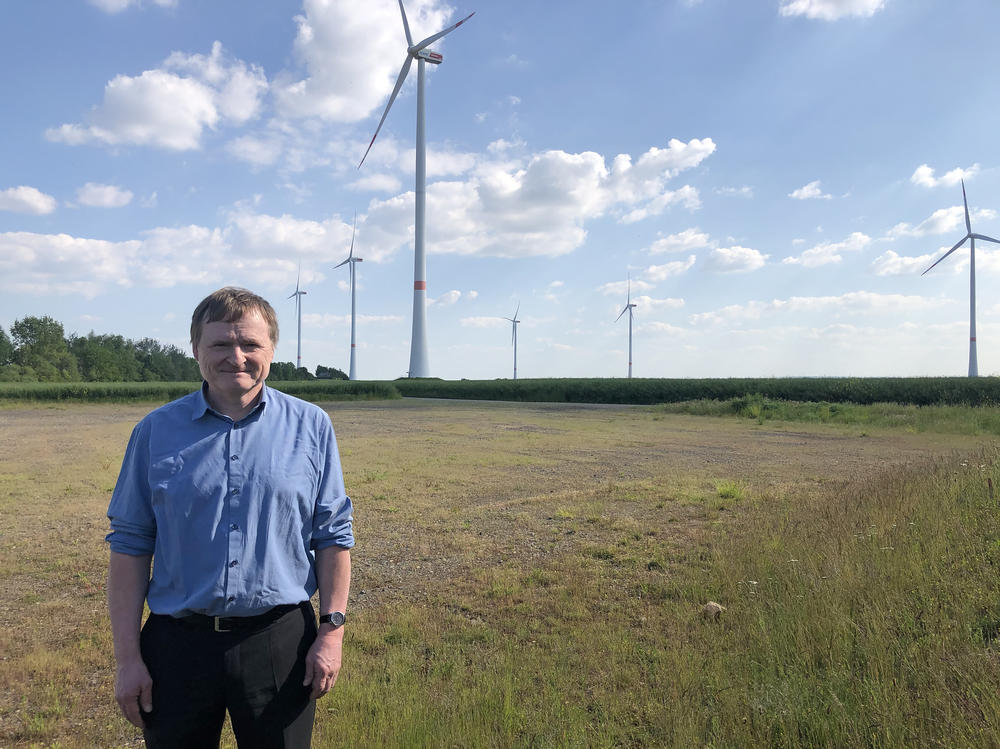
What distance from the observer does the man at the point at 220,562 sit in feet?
6.63

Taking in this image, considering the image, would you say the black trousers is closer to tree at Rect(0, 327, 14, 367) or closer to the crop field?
the crop field

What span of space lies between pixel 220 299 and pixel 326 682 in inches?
52.9

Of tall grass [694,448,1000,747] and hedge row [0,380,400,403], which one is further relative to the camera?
hedge row [0,380,400,403]

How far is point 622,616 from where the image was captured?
16.5 feet

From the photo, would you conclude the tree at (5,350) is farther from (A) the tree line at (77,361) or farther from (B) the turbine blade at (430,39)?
(B) the turbine blade at (430,39)

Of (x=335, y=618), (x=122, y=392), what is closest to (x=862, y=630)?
(x=335, y=618)

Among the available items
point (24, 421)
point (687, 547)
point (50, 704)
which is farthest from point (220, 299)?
point (24, 421)

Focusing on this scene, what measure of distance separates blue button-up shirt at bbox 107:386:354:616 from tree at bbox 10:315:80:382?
297ft

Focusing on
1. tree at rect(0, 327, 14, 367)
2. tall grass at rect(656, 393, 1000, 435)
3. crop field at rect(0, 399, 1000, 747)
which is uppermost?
tree at rect(0, 327, 14, 367)

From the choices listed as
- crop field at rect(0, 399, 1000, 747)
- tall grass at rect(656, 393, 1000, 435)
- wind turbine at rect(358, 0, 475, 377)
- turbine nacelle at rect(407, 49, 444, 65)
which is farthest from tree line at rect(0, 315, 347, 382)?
crop field at rect(0, 399, 1000, 747)

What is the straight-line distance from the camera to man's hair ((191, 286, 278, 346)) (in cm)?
216

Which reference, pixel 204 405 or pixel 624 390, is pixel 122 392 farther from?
pixel 204 405

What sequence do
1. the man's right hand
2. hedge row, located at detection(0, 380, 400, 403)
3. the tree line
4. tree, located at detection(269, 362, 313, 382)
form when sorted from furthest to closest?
tree, located at detection(269, 362, 313, 382), the tree line, hedge row, located at detection(0, 380, 400, 403), the man's right hand

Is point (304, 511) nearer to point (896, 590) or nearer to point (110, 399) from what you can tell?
point (896, 590)
